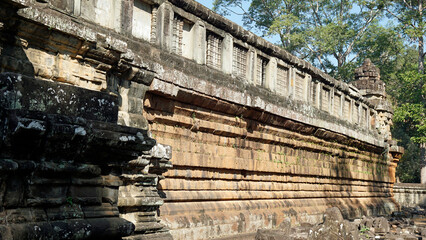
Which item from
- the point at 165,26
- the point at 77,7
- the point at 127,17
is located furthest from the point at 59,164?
the point at 165,26

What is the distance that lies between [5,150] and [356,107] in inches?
623

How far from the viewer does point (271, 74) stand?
36.3 feet

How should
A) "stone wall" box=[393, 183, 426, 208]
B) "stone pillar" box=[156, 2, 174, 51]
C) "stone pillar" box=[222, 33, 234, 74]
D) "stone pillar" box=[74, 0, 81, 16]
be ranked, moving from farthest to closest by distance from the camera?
"stone wall" box=[393, 183, 426, 208]
"stone pillar" box=[222, 33, 234, 74]
"stone pillar" box=[156, 2, 174, 51]
"stone pillar" box=[74, 0, 81, 16]

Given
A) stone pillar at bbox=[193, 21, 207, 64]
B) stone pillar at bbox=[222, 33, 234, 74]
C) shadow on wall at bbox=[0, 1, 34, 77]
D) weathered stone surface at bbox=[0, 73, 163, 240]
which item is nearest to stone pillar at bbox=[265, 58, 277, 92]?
stone pillar at bbox=[222, 33, 234, 74]

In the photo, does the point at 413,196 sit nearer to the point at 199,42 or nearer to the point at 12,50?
the point at 199,42

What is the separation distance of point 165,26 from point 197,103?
4.83 ft

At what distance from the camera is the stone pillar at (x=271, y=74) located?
11.0 metres

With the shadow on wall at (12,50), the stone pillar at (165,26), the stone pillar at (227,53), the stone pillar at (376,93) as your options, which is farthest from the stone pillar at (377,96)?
the shadow on wall at (12,50)

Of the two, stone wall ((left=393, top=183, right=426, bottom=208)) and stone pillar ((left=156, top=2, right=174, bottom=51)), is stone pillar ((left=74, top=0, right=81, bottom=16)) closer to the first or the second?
stone pillar ((left=156, top=2, right=174, bottom=51))

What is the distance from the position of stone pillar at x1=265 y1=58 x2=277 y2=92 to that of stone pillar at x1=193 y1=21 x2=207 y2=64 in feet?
8.57

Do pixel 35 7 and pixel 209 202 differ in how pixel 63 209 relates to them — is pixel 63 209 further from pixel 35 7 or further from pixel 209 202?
pixel 209 202

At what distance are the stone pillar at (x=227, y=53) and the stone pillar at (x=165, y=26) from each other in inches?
66.0

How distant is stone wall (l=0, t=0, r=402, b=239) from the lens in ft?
17.9

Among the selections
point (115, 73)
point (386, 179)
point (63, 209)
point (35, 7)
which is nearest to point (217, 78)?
point (115, 73)
